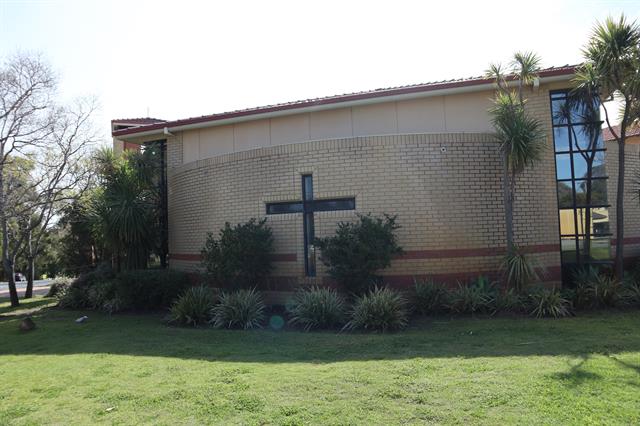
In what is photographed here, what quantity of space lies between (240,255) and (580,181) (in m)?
8.86

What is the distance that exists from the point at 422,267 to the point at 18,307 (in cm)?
1421

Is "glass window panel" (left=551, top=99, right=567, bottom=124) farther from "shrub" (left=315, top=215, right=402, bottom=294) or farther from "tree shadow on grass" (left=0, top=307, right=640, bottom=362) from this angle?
"shrub" (left=315, top=215, right=402, bottom=294)

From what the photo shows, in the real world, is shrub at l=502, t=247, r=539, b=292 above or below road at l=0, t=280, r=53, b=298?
above

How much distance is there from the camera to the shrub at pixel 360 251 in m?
9.34

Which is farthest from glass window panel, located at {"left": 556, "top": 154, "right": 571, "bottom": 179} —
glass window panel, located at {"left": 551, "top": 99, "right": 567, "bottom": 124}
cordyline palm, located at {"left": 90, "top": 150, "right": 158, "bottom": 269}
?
cordyline palm, located at {"left": 90, "top": 150, "right": 158, "bottom": 269}

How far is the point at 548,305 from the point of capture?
8.95 metres

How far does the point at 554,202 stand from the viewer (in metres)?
11.2

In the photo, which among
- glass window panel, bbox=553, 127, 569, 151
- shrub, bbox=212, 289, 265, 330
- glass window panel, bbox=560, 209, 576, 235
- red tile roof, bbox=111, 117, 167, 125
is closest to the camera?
shrub, bbox=212, 289, 265, 330

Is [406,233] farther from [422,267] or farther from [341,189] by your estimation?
[341,189]

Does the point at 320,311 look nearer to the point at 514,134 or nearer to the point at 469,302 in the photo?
the point at 469,302

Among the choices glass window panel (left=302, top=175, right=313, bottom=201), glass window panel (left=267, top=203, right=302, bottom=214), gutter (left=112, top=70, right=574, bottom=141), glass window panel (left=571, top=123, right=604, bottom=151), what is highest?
gutter (left=112, top=70, right=574, bottom=141)

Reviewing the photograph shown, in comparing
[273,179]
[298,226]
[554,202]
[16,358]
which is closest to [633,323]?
[554,202]

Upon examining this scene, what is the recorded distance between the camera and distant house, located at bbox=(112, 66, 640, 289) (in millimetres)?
10453

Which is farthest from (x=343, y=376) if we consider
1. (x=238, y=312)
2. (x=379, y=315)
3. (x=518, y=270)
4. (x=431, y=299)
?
(x=518, y=270)
